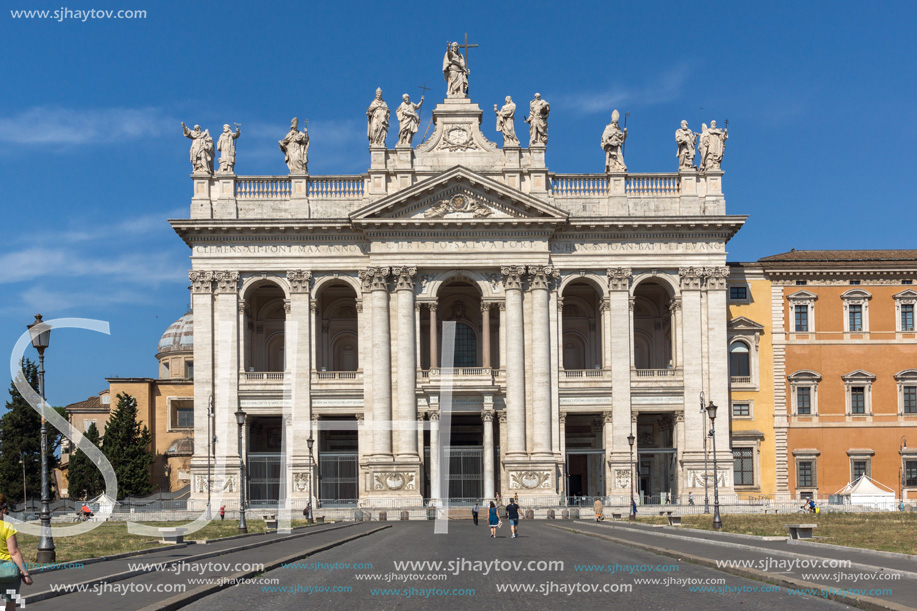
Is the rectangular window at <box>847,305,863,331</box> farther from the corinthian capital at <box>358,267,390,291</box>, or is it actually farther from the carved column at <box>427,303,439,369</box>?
the corinthian capital at <box>358,267,390,291</box>

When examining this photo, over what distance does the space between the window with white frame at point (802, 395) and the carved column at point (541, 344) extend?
15.1m

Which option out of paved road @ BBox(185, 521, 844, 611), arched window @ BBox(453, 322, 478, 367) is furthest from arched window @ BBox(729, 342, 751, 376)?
paved road @ BBox(185, 521, 844, 611)

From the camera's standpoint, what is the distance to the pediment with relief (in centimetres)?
6147

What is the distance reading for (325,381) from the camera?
208 feet

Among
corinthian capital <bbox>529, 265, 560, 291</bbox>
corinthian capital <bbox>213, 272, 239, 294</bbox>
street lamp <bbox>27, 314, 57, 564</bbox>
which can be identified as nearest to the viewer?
street lamp <bbox>27, 314, 57, 564</bbox>

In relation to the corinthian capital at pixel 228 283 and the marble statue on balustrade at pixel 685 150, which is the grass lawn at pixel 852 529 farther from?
the corinthian capital at pixel 228 283

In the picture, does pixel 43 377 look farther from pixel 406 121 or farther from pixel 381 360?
pixel 406 121

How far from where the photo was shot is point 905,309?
67.0 m

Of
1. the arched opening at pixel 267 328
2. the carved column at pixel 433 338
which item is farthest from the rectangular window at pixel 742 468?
the arched opening at pixel 267 328

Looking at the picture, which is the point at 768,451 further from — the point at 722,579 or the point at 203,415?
the point at 722,579

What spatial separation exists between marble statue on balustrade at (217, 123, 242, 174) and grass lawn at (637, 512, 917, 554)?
3028 centimetres

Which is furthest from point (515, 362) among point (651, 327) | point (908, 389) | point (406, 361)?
point (908, 389)

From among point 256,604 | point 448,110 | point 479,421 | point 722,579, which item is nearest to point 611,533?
point 722,579

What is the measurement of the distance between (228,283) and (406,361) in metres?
11.0
